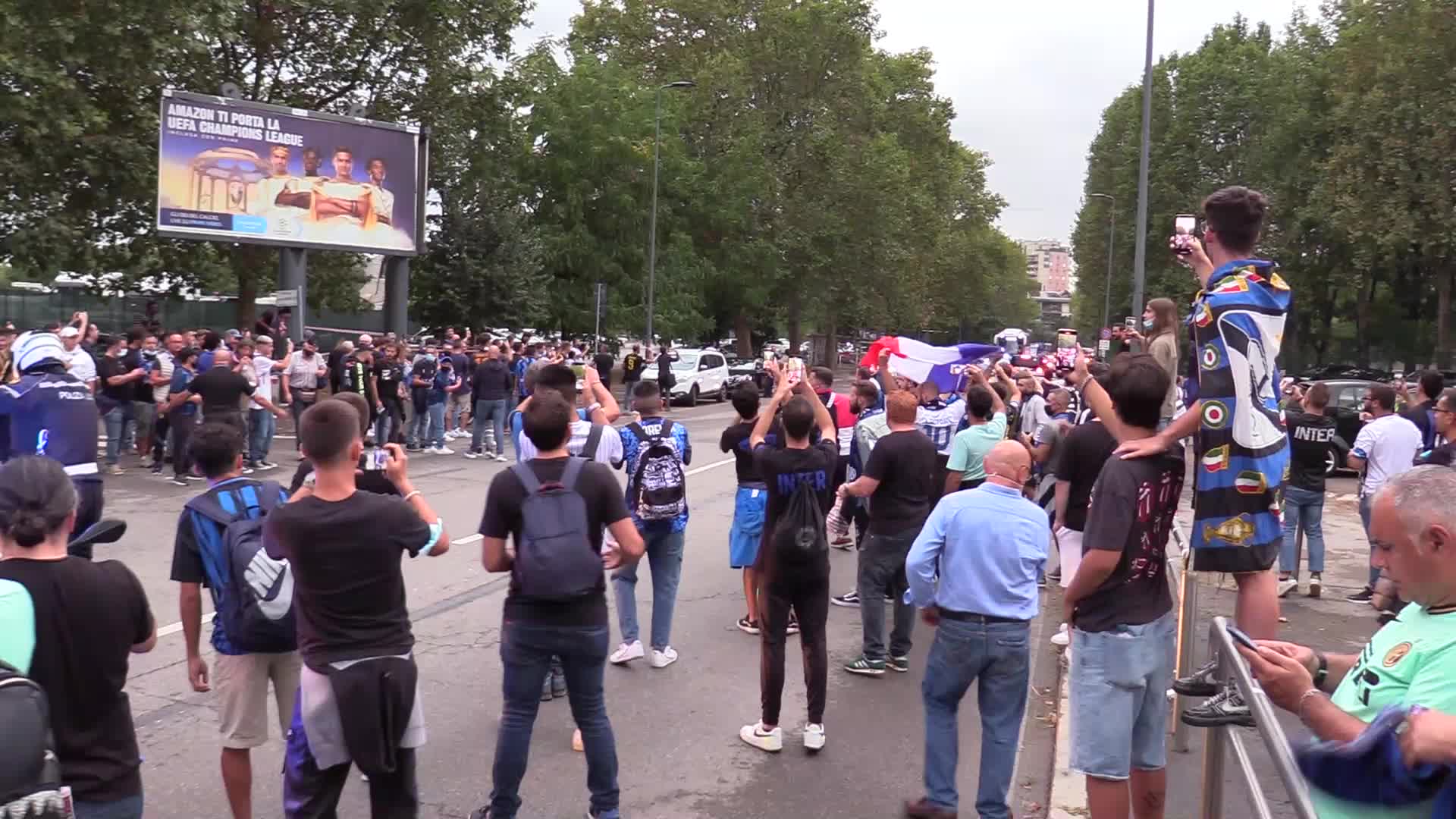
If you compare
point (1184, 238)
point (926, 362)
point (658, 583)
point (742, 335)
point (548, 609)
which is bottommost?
point (658, 583)

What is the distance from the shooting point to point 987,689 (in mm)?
4934

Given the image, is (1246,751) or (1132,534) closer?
(1246,751)

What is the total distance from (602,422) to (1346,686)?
187 inches

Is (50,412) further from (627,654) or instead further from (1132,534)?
(1132,534)

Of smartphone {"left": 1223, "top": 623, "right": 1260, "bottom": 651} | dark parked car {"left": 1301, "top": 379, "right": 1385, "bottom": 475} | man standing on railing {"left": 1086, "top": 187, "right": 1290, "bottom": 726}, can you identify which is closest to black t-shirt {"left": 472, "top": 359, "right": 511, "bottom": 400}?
dark parked car {"left": 1301, "top": 379, "right": 1385, "bottom": 475}

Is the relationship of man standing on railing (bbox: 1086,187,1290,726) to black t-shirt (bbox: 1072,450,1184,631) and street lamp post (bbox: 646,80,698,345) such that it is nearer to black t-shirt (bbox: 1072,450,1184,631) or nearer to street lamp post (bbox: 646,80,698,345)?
black t-shirt (bbox: 1072,450,1184,631)

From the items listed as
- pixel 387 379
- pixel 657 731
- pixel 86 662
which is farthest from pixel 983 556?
pixel 387 379

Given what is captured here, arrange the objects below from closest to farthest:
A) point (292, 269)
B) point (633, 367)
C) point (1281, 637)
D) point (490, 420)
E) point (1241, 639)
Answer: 1. point (1241, 639)
2. point (1281, 637)
3. point (490, 420)
4. point (292, 269)
5. point (633, 367)

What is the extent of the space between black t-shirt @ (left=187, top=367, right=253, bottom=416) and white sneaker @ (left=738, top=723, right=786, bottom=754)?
9.42 meters

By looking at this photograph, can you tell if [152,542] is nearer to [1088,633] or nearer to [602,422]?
[602,422]

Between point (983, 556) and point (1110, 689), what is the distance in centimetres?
78

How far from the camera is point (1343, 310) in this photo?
165 ft

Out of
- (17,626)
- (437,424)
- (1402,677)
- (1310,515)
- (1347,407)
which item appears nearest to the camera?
(1402,677)

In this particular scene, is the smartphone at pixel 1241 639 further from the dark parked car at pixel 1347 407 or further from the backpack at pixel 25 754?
the dark parked car at pixel 1347 407
